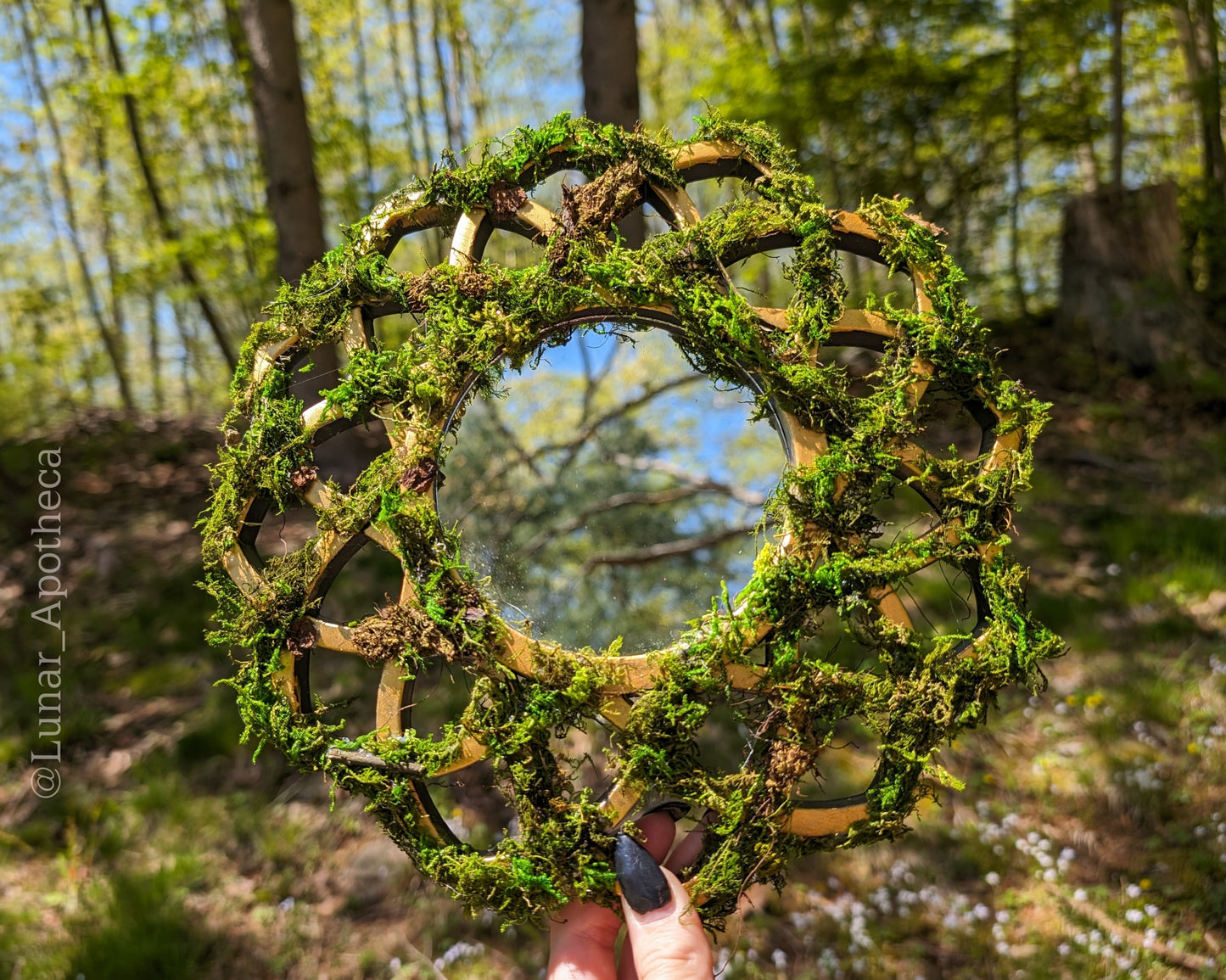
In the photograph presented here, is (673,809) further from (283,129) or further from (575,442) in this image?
(283,129)

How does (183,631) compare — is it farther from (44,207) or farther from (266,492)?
(44,207)

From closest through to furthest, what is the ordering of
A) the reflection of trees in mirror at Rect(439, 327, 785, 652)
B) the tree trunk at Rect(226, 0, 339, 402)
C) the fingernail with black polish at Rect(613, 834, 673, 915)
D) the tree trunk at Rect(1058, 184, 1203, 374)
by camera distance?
1. the fingernail with black polish at Rect(613, 834, 673, 915)
2. the reflection of trees in mirror at Rect(439, 327, 785, 652)
3. the tree trunk at Rect(226, 0, 339, 402)
4. the tree trunk at Rect(1058, 184, 1203, 374)

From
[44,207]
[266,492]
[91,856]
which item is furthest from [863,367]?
[44,207]

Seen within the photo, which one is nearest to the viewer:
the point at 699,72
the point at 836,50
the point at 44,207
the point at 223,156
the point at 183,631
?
the point at 183,631

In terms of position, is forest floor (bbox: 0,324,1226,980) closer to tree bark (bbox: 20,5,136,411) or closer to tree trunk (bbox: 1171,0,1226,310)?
tree trunk (bbox: 1171,0,1226,310)

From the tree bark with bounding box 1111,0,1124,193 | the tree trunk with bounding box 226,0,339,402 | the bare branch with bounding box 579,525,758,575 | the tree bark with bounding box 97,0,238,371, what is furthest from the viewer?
the tree bark with bounding box 97,0,238,371

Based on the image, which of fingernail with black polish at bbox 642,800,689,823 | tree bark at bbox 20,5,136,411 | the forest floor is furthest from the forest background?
tree bark at bbox 20,5,136,411
